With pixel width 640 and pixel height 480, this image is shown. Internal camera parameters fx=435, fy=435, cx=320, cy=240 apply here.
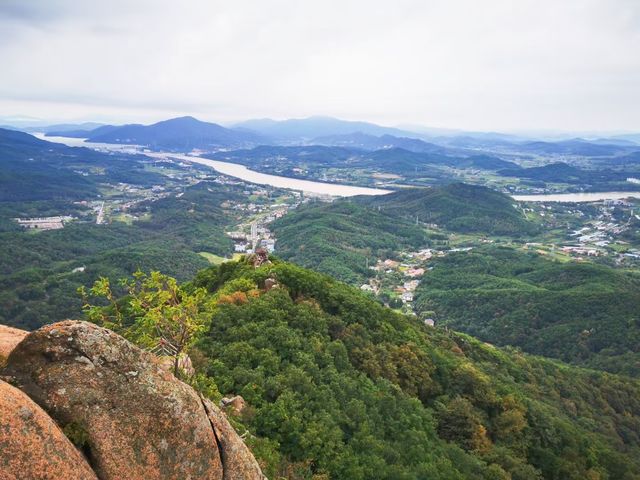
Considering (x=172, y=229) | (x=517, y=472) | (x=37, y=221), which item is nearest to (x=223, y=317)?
(x=517, y=472)

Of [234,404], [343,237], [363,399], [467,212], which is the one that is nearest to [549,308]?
[363,399]

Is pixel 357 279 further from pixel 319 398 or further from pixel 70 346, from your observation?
pixel 70 346

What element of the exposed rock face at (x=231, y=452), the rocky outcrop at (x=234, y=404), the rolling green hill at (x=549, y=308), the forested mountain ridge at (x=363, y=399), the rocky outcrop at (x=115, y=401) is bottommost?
the rolling green hill at (x=549, y=308)

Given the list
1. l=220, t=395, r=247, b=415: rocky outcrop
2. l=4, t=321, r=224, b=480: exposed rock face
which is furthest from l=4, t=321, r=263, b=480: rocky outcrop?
l=220, t=395, r=247, b=415: rocky outcrop

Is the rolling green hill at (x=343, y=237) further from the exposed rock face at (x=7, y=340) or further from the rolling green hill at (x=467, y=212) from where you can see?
the exposed rock face at (x=7, y=340)

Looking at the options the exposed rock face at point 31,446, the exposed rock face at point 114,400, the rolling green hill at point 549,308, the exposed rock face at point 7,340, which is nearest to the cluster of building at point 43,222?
the rolling green hill at point 549,308

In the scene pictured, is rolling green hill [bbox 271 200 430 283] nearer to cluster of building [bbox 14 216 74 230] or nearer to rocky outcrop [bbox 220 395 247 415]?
cluster of building [bbox 14 216 74 230]
